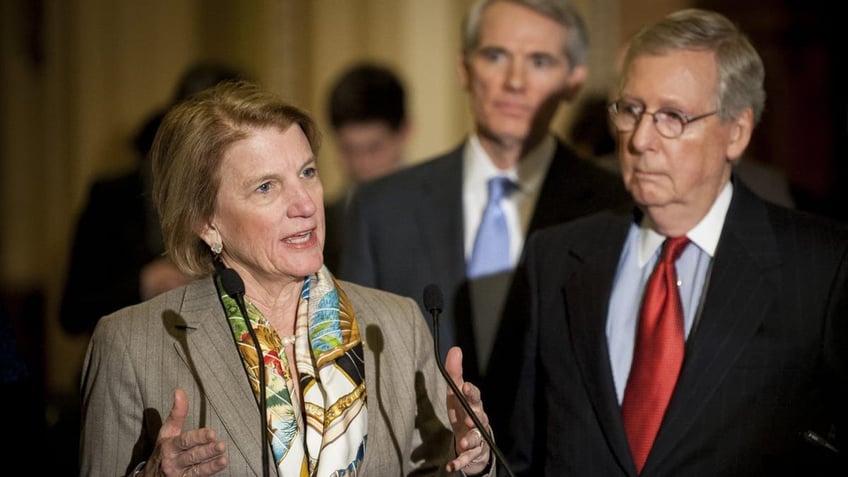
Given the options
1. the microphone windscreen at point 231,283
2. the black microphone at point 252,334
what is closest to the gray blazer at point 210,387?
the black microphone at point 252,334

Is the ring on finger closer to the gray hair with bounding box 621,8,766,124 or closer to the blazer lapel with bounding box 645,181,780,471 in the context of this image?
the blazer lapel with bounding box 645,181,780,471

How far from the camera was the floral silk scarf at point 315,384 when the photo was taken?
8.29 feet

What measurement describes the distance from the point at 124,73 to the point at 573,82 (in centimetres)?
357

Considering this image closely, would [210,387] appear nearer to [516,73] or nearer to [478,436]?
[478,436]

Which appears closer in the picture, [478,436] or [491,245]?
[478,436]

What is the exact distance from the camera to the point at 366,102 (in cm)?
473

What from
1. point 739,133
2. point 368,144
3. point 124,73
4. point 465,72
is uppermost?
point 739,133

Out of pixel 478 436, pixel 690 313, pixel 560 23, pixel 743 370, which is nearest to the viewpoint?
pixel 478 436

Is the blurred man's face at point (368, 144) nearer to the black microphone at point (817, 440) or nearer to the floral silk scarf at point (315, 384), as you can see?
the floral silk scarf at point (315, 384)

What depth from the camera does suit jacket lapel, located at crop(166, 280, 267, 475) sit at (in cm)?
253

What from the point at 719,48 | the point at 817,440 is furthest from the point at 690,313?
the point at 719,48

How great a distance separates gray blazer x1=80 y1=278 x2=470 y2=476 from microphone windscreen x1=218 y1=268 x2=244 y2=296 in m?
0.24

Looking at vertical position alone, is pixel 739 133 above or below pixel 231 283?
above

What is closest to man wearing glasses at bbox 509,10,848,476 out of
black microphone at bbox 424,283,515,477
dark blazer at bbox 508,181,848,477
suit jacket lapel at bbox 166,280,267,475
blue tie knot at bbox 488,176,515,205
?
dark blazer at bbox 508,181,848,477
